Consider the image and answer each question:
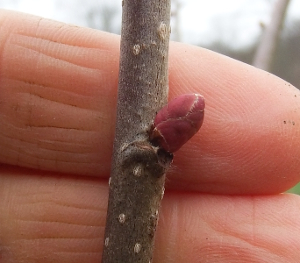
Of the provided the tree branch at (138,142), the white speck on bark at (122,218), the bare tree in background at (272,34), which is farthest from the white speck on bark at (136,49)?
the bare tree in background at (272,34)

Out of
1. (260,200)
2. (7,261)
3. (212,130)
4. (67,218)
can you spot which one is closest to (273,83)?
(212,130)

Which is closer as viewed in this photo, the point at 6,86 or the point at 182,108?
the point at 182,108

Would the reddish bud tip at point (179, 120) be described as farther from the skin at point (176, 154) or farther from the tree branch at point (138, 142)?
the skin at point (176, 154)

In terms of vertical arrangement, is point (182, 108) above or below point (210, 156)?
above

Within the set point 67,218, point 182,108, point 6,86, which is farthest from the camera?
point 67,218

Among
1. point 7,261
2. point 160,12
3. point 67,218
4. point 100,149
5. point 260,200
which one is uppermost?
point 160,12

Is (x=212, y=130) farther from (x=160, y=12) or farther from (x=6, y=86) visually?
(x=6, y=86)

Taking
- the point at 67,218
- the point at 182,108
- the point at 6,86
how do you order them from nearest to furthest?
the point at 182,108 < the point at 6,86 < the point at 67,218
